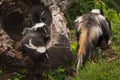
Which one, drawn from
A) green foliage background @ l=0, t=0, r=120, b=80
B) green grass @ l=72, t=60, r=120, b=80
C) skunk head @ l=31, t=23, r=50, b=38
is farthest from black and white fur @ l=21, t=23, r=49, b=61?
green grass @ l=72, t=60, r=120, b=80

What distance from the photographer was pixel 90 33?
332 inches

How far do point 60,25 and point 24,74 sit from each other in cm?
113

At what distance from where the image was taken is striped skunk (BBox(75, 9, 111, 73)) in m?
8.25

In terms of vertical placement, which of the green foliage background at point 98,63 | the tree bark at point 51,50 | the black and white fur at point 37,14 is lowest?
the green foliage background at point 98,63

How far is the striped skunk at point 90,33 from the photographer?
8.25m

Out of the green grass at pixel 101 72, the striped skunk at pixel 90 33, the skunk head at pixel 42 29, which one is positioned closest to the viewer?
the green grass at pixel 101 72

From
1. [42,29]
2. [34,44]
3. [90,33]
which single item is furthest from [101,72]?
[42,29]

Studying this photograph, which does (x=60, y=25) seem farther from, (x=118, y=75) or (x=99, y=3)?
(x=99, y=3)

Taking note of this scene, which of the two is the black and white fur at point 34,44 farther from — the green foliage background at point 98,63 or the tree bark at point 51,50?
the green foliage background at point 98,63

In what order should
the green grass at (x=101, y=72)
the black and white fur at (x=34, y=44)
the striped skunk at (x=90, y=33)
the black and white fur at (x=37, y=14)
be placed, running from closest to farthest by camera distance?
the green grass at (x=101, y=72) → the black and white fur at (x=34, y=44) → the striped skunk at (x=90, y=33) → the black and white fur at (x=37, y=14)

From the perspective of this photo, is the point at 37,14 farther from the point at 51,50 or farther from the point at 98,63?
the point at 98,63

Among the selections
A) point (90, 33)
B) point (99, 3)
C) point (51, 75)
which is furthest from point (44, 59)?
point (99, 3)

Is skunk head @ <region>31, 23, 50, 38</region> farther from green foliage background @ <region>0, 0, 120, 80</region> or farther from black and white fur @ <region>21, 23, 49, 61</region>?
green foliage background @ <region>0, 0, 120, 80</region>

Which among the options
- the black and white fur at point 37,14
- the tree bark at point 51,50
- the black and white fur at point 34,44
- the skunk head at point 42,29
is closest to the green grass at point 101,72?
the tree bark at point 51,50
